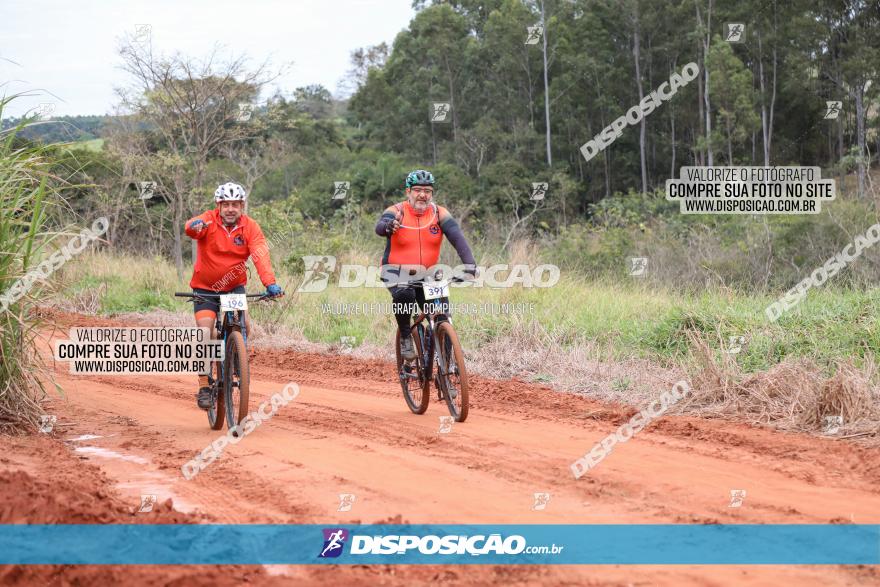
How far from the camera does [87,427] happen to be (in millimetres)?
8312

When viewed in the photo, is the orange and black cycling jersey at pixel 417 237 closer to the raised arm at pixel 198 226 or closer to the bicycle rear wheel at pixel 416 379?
the bicycle rear wheel at pixel 416 379

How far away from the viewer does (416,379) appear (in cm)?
872

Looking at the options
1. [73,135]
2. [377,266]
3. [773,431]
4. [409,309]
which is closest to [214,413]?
[409,309]

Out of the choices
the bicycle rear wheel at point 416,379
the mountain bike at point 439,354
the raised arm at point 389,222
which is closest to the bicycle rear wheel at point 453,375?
the mountain bike at point 439,354

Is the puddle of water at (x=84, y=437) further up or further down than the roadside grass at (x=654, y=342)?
further down

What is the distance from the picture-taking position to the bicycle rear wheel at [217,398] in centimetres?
805

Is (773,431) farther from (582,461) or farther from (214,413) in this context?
(214,413)

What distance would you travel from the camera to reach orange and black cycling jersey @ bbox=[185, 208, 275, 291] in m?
8.15

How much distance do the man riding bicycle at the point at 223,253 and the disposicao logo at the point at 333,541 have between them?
3.53 meters

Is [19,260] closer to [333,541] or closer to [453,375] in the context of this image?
[453,375]

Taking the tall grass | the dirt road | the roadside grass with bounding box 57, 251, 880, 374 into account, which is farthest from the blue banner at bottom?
the roadside grass with bounding box 57, 251, 880, 374

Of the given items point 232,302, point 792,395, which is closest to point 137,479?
point 232,302

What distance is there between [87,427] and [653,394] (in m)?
5.42

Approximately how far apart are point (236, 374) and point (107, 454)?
124cm
